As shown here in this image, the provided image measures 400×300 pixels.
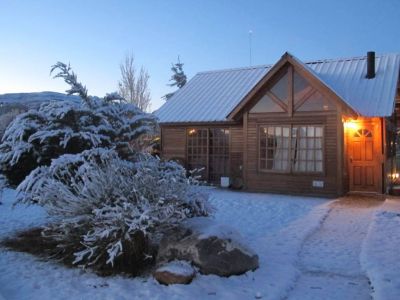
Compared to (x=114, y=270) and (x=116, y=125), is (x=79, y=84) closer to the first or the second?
(x=116, y=125)

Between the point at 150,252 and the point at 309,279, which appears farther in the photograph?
the point at 150,252

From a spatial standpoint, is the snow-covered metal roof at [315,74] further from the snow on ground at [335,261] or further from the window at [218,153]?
the snow on ground at [335,261]

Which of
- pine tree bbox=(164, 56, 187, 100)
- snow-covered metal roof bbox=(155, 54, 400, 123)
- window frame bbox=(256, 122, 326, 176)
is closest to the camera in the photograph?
window frame bbox=(256, 122, 326, 176)

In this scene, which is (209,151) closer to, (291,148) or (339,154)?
(291,148)

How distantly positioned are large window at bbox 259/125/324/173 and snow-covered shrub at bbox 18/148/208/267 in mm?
7383

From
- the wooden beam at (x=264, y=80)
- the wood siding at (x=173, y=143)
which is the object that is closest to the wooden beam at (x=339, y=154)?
the wooden beam at (x=264, y=80)

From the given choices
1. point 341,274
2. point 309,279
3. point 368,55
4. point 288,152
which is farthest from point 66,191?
point 368,55

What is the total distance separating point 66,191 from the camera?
642cm

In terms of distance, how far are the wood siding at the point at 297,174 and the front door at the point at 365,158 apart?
1.24 m

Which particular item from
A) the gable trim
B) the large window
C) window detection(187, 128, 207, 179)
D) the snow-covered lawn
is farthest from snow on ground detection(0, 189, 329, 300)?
window detection(187, 128, 207, 179)

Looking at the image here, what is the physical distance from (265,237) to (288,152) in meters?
6.30

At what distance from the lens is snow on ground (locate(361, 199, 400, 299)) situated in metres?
5.19

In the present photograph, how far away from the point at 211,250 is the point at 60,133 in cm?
368

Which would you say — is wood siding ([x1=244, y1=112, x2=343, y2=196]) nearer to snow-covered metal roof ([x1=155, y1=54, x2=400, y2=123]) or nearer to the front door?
snow-covered metal roof ([x1=155, y1=54, x2=400, y2=123])
